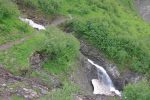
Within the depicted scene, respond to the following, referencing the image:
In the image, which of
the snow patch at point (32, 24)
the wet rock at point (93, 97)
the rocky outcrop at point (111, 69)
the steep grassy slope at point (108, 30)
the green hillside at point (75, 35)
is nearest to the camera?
the wet rock at point (93, 97)

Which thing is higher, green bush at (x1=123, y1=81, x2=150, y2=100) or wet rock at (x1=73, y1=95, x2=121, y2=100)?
green bush at (x1=123, y1=81, x2=150, y2=100)

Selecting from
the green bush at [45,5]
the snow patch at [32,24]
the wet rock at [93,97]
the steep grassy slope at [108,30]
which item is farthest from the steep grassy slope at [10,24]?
the wet rock at [93,97]

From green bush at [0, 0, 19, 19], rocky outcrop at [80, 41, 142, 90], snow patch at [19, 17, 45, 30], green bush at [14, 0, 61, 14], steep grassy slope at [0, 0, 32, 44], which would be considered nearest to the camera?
steep grassy slope at [0, 0, 32, 44]

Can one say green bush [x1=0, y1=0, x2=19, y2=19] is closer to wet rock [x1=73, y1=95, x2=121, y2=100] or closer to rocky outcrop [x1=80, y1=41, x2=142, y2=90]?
rocky outcrop [x1=80, y1=41, x2=142, y2=90]

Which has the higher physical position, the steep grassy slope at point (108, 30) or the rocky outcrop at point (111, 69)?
the steep grassy slope at point (108, 30)

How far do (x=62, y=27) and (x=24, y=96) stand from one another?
1874cm

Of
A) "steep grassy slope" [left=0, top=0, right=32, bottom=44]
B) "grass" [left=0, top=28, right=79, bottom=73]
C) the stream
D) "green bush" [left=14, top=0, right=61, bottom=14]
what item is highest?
"green bush" [left=14, top=0, right=61, bottom=14]

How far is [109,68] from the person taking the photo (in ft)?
180

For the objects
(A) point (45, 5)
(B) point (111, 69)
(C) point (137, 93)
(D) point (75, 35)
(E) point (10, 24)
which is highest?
(A) point (45, 5)

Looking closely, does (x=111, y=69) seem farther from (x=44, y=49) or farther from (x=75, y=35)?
(x=44, y=49)

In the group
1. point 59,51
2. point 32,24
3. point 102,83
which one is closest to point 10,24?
point 32,24

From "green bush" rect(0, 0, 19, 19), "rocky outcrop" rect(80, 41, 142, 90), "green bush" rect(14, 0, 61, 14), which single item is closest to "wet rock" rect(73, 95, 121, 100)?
"rocky outcrop" rect(80, 41, 142, 90)

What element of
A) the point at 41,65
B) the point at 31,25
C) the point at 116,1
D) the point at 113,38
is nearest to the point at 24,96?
the point at 41,65

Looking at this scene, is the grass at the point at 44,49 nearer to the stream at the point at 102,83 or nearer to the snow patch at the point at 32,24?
the snow patch at the point at 32,24
